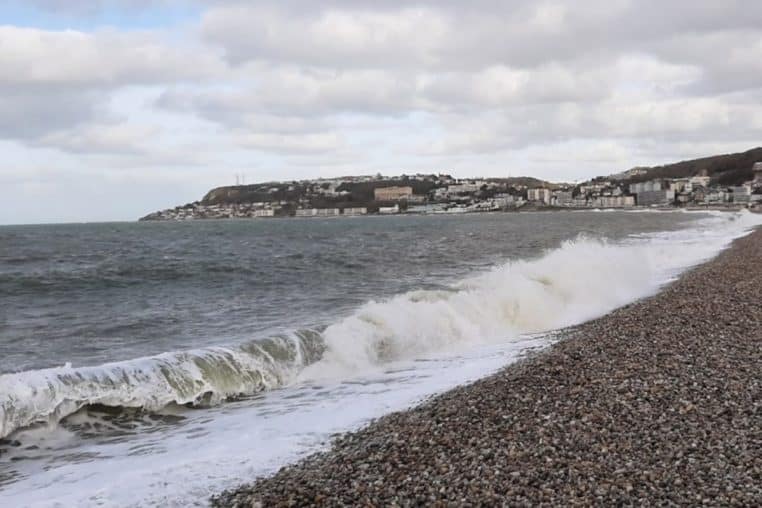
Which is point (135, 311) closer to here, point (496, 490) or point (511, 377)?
point (511, 377)

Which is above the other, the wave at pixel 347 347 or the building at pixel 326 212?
the building at pixel 326 212

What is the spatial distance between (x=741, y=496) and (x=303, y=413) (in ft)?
17.7

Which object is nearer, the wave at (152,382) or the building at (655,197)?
the wave at (152,382)

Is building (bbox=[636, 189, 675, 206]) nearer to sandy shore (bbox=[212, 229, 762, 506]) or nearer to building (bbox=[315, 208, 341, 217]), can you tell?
building (bbox=[315, 208, 341, 217])

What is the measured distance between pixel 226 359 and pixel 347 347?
7.89 ft

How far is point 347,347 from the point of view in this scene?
40.4 ft

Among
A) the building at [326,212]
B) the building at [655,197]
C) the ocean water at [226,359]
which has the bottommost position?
the ocean water at [226,359]

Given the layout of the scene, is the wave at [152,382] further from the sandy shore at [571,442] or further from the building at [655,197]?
the building at [655,197]

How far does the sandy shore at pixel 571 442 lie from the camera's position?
193 inches

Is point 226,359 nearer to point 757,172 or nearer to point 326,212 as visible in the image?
point 326,212

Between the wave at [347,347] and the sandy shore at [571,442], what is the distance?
3576mm

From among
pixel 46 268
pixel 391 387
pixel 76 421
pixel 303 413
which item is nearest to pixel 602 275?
pixel 391 387

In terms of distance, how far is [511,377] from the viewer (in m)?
8.77

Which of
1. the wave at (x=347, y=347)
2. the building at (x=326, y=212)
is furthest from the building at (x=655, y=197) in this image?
the wave at (x=347, y=347)
